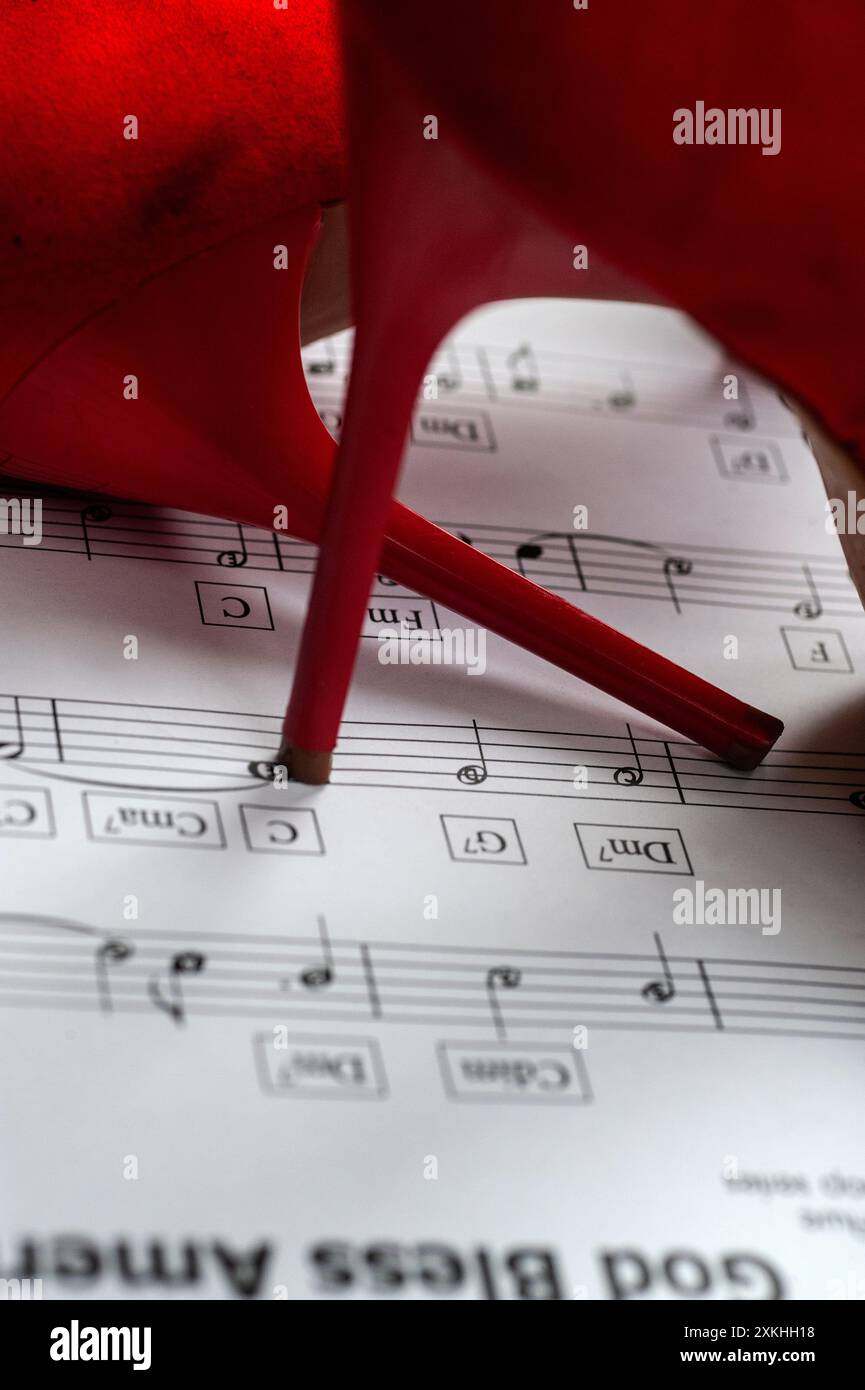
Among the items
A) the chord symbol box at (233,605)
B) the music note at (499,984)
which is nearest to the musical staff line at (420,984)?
the music note at (499,984)

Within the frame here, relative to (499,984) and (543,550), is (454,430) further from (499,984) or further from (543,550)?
(499,984)

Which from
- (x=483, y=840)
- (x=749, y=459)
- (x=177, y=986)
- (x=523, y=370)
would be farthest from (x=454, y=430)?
(x=177, y=986)

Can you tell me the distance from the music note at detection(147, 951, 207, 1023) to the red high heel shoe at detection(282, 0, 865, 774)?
0.25 metres

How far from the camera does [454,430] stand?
0.85 metres

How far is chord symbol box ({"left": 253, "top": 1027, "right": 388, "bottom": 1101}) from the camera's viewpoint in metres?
0.51

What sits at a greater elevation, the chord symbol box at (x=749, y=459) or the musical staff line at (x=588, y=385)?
the musical staff line at (x=588, y=385)

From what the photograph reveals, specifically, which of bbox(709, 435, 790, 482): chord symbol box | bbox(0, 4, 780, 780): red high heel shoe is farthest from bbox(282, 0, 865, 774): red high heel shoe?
bbox(709, 435, 790, 482): chord symbol box

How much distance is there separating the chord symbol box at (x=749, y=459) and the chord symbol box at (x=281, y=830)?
40 centimetres

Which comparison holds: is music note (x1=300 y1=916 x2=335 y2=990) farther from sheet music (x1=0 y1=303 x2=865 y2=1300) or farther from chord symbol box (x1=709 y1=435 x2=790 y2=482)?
chord symbol box (x1=709 y1=435 x2=790 y2=482)

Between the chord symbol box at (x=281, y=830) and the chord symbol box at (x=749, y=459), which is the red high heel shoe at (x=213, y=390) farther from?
the chord symbol box at (x=749, y=459)

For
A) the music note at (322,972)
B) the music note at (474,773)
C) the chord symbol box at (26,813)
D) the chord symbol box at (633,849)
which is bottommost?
the music note at (322,972)

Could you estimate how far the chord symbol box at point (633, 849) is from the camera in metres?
0.62

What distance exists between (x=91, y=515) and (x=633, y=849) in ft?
1.03

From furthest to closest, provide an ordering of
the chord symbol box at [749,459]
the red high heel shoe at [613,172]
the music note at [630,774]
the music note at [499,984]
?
the chord symbol box at [749,459] → the music note at [630,774] → the music note at [499,984] → the red high heel shoe at [613,172]
